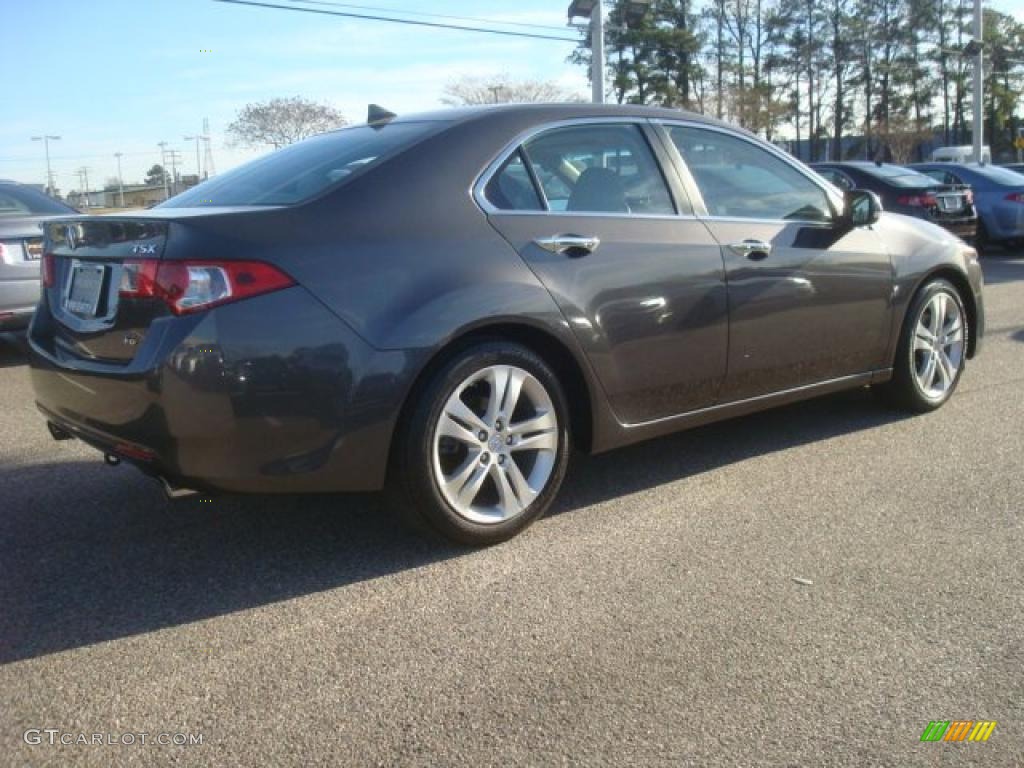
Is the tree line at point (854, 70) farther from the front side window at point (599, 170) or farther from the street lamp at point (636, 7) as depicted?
the front side window at point (599, 170)

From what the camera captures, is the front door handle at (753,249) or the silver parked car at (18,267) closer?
the front door handle at (753,249)

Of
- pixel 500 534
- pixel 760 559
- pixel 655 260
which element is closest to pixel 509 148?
pixel 655 260

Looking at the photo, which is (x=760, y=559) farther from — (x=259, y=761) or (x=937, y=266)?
(x=937, y=266)

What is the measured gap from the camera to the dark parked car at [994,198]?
15.2 metres

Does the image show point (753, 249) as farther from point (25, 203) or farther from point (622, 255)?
point (25, 203)

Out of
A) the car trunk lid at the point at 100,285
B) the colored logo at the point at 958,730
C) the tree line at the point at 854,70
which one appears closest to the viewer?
the colored logo at the point at 958,730

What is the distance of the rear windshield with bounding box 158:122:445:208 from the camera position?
3488mm

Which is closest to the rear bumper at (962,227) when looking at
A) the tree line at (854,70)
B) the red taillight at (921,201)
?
the red taillight at (921,201)

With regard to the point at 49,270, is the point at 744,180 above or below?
above

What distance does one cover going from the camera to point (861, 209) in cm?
475

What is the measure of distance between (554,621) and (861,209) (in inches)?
111

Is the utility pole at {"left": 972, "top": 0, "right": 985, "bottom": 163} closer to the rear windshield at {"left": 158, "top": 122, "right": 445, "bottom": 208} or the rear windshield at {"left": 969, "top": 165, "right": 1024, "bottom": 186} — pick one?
the rear windshield at {"left": 969, "top": 165, "right": 1024, "bottom": 186}

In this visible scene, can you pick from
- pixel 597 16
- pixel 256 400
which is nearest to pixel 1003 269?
pixel 597 16

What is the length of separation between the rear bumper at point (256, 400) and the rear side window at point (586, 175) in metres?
0.88
